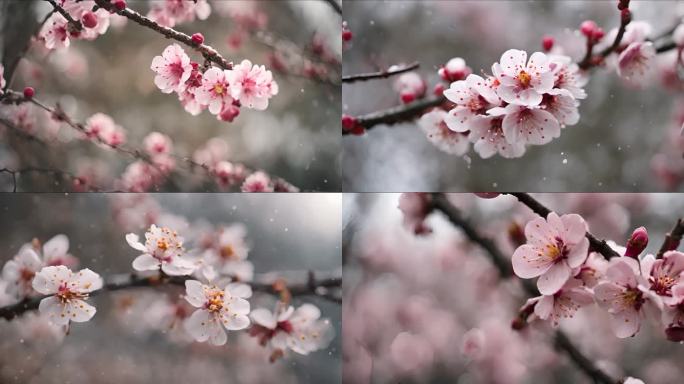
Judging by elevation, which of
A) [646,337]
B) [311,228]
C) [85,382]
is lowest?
[85,382]

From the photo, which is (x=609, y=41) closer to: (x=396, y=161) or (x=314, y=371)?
(x=396, y=161)

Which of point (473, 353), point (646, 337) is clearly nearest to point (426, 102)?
point (473, 353)

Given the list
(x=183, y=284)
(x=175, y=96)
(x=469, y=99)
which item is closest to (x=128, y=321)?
(x=183, y=284)

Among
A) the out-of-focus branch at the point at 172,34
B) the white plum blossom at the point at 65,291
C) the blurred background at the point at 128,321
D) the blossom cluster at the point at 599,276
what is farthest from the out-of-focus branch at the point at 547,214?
the white plum blossom at the point at 65,291

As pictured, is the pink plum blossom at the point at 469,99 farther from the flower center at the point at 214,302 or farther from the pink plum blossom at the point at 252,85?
the flower center at the point at 214,302

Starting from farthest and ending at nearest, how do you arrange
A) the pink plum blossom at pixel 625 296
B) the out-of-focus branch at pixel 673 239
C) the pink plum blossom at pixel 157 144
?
the pink plum blossom at pixel 157 144 → the out-of-focus branch at pixel 673 239 → the pink plum blossom at pixel 625 296

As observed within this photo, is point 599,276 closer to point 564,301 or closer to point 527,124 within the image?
point 564,301

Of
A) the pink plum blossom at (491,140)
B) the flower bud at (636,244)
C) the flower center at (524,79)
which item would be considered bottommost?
the flower bud at (636,244)
